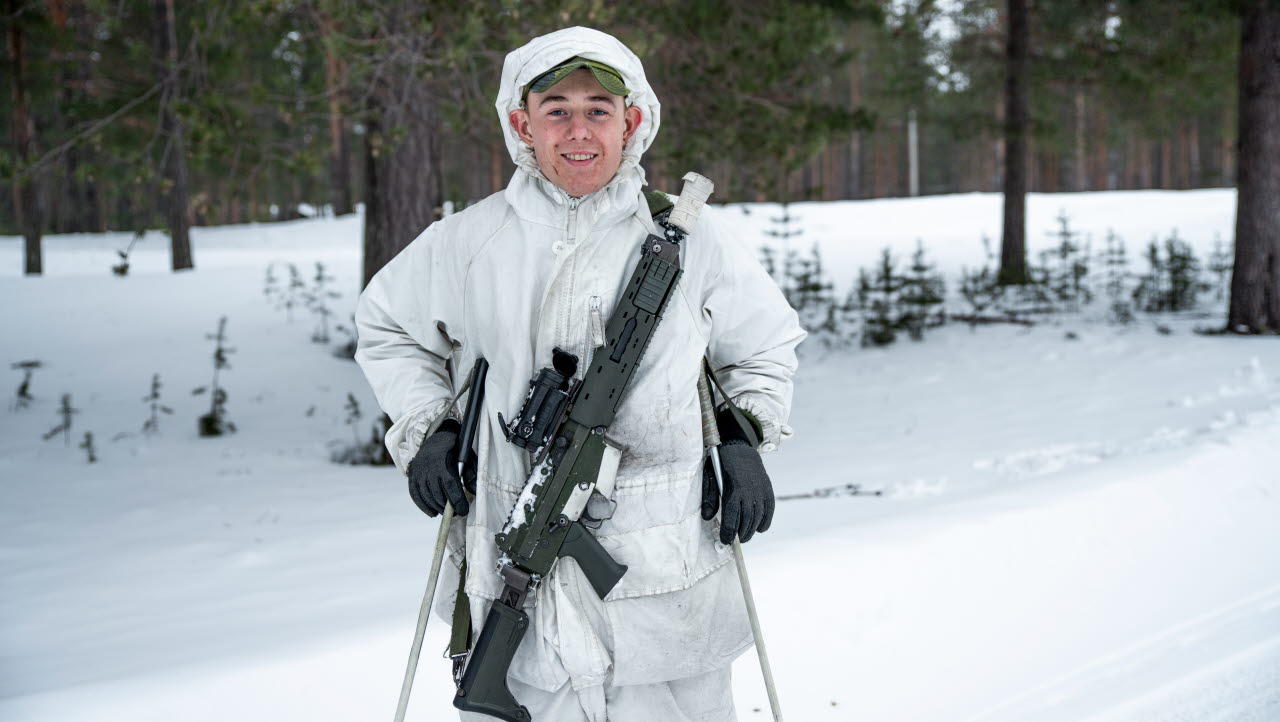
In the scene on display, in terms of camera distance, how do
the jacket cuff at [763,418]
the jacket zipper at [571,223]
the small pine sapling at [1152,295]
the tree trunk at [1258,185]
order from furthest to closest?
the small pine sapling at [1152,295]
the tree trunk at [1258,185]
the jacket cuff at [763,418]
the jacket zipper at [571,223]

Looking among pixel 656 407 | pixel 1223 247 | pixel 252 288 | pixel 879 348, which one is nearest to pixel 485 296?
pixel 656 407

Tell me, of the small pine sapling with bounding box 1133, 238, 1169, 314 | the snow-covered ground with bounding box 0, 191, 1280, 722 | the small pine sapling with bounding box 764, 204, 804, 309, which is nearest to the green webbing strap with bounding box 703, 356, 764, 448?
the snow-covered ground with bounding box 0, 191, 1280, 722

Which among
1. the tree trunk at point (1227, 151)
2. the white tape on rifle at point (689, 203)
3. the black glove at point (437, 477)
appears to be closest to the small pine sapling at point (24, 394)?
the black glove at point (437, 477)

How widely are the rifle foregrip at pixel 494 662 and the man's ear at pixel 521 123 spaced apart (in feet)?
3.03

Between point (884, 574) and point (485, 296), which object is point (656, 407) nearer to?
point (485, 296)

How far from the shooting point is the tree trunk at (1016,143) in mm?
12852

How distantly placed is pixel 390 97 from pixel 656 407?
4.34 m

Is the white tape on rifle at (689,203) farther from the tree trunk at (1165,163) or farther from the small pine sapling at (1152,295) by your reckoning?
the tree trunk at (1165,163)

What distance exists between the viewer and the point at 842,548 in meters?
3.99

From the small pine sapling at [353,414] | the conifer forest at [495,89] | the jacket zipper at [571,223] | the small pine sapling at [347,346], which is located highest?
the conifer forest at [495,89]

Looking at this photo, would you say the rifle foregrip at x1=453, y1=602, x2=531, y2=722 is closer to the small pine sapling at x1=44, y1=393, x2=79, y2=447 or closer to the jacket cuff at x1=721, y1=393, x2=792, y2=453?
the jacket cuff at x1=721, y1=393, x2=792, y2=453

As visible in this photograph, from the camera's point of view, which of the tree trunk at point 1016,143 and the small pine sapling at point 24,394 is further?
the tree trunk at point 1016,143

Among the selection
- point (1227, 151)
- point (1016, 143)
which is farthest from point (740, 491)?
point (1227, 151)

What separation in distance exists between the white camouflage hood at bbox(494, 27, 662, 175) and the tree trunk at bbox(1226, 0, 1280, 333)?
866 cm
